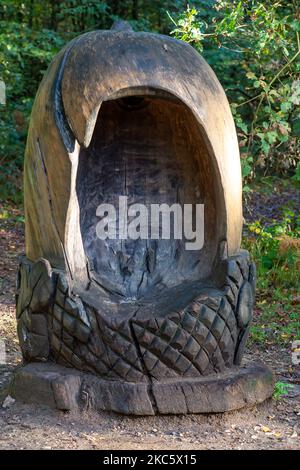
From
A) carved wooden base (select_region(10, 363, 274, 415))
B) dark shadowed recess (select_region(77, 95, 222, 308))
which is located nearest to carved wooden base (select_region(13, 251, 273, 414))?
carved wooden base (select_region(10, 363, 274, 415))

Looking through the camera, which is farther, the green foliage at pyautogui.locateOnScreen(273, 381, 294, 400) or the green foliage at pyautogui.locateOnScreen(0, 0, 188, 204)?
the green foliage at pyautogui.locateOnScreen(0, 0, 188, 204)

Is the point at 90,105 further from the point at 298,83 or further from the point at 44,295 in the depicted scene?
the point at 298,83

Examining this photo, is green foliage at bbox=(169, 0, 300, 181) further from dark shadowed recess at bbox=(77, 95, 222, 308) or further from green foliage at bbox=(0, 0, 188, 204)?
green foliage at bbox=(0, 0, 188, 204)

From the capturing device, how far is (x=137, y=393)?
3273 millimetres

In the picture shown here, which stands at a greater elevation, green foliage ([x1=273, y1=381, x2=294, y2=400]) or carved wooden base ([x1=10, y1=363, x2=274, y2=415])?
carved wooden base ([x1=10, y1=363, x2=274, y2=415])

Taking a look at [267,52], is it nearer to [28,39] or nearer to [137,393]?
[137,393]

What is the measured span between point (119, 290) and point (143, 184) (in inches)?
24.2

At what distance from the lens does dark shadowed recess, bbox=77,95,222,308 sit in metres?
3.76

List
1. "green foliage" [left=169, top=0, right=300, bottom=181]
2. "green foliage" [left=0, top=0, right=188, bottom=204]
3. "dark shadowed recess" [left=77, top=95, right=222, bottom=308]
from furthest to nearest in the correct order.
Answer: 1. "green foliage" [left=0, top=0, right=188, bottom=204]
2. "green foliage" [left=169, top=0, right=300, bottom=181]
3. "dark shadowed recess" [left=77, top=95, right=222, bottom=308]

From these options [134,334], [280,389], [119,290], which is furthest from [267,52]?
[134,334]

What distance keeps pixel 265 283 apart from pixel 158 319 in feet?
9.96

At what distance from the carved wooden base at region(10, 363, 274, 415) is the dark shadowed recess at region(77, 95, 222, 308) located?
521 mm

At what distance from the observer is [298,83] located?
6199mm
